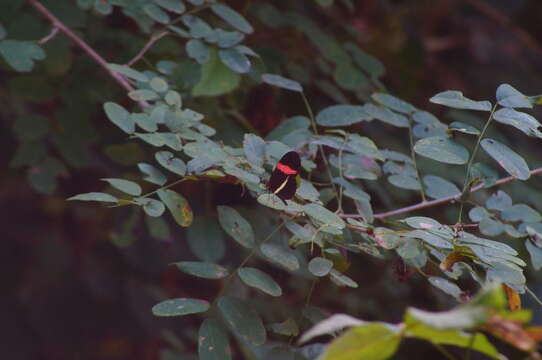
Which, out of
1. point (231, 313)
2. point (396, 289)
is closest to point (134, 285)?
point (396, 289)

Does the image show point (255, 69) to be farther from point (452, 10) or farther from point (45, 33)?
point (452, 10)

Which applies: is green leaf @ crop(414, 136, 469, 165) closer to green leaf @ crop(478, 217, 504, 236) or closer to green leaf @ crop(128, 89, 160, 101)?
green leaf @ crop(478, 217, 504, 236)

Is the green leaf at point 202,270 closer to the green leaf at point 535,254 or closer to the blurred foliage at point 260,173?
the blurred foliage at point 260,173

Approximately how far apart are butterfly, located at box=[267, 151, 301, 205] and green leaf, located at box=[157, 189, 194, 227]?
12 cm

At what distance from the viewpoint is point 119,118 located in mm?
852

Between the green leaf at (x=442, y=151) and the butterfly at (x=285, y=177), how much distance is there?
6.7 inches

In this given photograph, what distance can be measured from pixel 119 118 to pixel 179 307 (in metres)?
0.29

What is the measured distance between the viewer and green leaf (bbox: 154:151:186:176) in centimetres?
77

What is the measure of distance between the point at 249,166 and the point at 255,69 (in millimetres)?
338

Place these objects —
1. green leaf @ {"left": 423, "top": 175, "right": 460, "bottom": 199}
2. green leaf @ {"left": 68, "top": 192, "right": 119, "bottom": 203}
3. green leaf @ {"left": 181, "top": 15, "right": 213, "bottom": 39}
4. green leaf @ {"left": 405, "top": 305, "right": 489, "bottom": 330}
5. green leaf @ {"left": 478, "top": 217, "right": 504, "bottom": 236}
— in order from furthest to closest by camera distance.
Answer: green leaf @ {"left": 181, "top": 15, "right": 213, "bottom": 39}
green leaf @ {"left": 423, "top": 175, "right": 460, "bottom": 199}
green leaf @ {"left": 478, "top": 217, "right": 504, "bottom": 236}
green leaf @ {"left": 68, "top": 192, "right": 119, "bottom": 203}
green leaf @ {"left": 405, "top": 305, "right": 489, "bottom": 330}

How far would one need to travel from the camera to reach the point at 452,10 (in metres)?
2.41

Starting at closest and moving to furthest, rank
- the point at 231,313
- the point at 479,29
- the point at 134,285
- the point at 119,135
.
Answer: the point at 231,313
the point at 119,135
the point at 134,285
the point at 479,29

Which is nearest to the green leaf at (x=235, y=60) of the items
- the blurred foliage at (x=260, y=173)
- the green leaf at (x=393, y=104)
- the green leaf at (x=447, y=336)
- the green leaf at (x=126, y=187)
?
the blurred foliage at (x=260, y=173)

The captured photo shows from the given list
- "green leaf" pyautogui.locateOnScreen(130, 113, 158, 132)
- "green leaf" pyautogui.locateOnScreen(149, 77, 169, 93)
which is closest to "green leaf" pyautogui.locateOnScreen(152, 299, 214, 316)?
"green leaf" pyautogui.locateOnScreen(130, 113, 158, 132)
